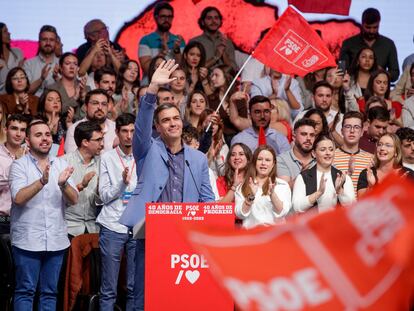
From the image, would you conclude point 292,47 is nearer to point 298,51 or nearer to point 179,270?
point 298,51

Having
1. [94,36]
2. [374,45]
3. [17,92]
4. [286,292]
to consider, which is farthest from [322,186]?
[286,292]

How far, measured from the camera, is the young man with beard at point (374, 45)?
1277 cm

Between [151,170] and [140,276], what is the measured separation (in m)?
0.79

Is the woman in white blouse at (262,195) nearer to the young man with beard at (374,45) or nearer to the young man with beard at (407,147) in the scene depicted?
the young man with beard at (407,147)

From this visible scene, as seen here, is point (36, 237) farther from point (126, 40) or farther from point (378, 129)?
point (126, 40)

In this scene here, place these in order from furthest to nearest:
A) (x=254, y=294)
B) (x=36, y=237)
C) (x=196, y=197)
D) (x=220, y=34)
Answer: (x=220, y=34)
(x=36, y=237)
(x=196, y=197)
(x=254, y=294)

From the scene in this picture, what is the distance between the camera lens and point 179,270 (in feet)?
24.6

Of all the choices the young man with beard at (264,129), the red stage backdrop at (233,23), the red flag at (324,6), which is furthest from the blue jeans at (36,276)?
the red stage backdrop at (233,23)

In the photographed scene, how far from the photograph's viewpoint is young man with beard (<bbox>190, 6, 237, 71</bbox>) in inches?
492

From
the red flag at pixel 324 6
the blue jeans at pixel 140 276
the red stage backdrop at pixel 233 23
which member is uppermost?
the red stage backdrop at pixel 233 23

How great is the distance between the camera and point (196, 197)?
7.64 meters

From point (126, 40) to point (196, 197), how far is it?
5737mm

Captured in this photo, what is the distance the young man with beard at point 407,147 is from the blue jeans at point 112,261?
105 inches

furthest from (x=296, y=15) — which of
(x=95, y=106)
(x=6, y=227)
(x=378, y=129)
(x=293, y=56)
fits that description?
(x=6, y=227)
